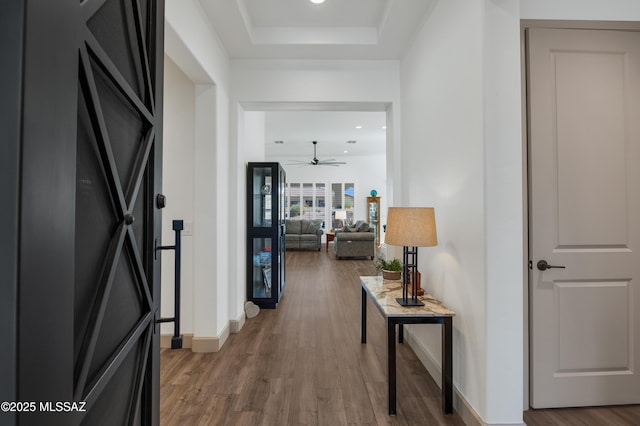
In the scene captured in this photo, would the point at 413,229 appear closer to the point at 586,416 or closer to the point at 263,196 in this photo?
the point at 586,416

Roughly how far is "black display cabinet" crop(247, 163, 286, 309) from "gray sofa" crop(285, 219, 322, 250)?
17.1 ft

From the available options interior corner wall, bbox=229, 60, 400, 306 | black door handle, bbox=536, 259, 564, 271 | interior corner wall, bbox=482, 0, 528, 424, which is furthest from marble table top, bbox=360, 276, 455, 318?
interior corner wall, bbox=229, 60, 400, 306

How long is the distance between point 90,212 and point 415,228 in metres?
1.75

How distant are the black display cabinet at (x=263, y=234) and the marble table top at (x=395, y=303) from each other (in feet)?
5.38

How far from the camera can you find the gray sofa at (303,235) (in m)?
9.36

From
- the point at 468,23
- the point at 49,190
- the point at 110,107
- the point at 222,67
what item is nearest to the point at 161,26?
the point at 110,107

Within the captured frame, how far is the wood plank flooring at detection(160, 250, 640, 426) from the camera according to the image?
1909mm

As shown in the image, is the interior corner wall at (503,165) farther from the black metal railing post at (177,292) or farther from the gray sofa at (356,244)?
the gray sofa at (356,244)

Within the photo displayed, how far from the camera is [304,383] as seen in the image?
231 cm

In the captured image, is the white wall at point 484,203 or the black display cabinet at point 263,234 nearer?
the white wall at point 484,203

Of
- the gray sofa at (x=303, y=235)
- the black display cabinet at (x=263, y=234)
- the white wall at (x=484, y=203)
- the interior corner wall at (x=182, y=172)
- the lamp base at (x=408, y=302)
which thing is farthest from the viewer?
the gray sofa at (x=303, y=235)

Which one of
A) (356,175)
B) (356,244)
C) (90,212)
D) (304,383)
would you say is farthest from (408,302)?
(356,175)

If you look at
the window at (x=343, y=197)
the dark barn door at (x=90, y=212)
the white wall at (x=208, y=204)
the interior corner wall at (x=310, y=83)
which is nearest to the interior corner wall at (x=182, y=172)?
the white wall at (x=208, y=204)

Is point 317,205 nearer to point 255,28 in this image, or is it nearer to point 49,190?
point 255,28
